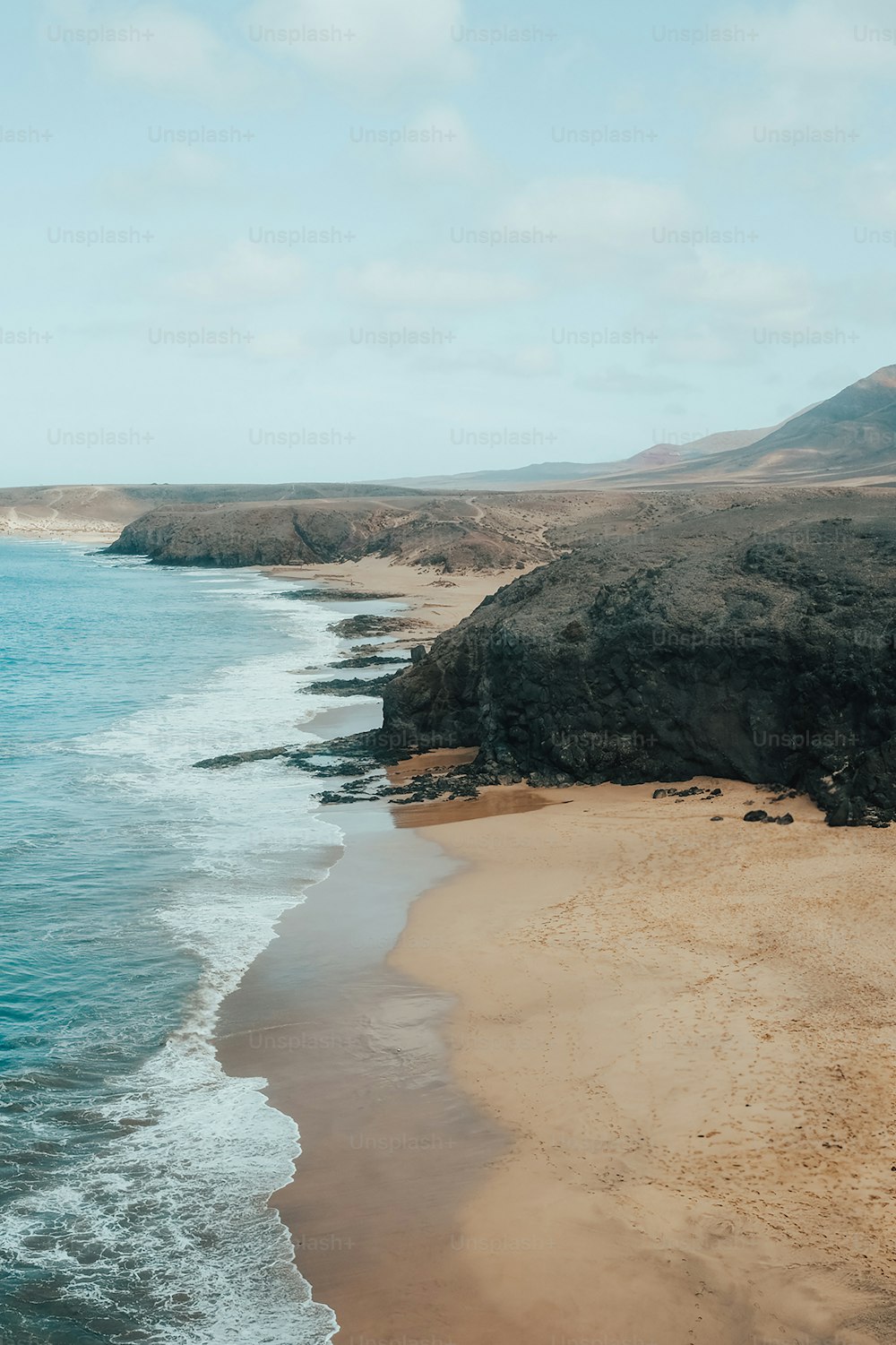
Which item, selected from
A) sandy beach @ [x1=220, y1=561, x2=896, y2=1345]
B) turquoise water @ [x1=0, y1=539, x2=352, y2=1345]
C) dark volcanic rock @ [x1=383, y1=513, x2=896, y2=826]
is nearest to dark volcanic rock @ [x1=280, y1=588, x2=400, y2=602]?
turquoise water @ [x1=0, y1=539, x2=352, y2=1345]

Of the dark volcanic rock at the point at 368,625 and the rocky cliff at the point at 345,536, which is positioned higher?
the rocky cliff at the point at 345,536

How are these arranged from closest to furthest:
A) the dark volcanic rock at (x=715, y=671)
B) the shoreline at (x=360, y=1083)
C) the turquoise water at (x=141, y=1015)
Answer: the turquoise water at (x=141, y=1015) → the shoreline at (x=360, y=1083) → the dark volcanic rock at (x=715, y=671)

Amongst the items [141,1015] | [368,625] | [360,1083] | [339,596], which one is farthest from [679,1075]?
[339,596]

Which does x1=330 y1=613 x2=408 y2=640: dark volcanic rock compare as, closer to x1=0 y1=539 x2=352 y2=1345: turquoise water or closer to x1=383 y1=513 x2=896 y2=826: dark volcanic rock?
x1=0 y1=539 x2=352 y2=1345: turquoise water

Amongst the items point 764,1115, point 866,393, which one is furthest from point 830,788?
point 866,393

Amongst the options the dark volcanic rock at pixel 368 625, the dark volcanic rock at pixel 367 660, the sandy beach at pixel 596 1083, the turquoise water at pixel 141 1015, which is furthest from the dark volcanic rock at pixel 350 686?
the sandy beach at pixel 596 1083

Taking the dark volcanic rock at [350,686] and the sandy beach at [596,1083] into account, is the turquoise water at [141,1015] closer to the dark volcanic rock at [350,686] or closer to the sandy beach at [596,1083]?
the sandy beach at [596,1083]
